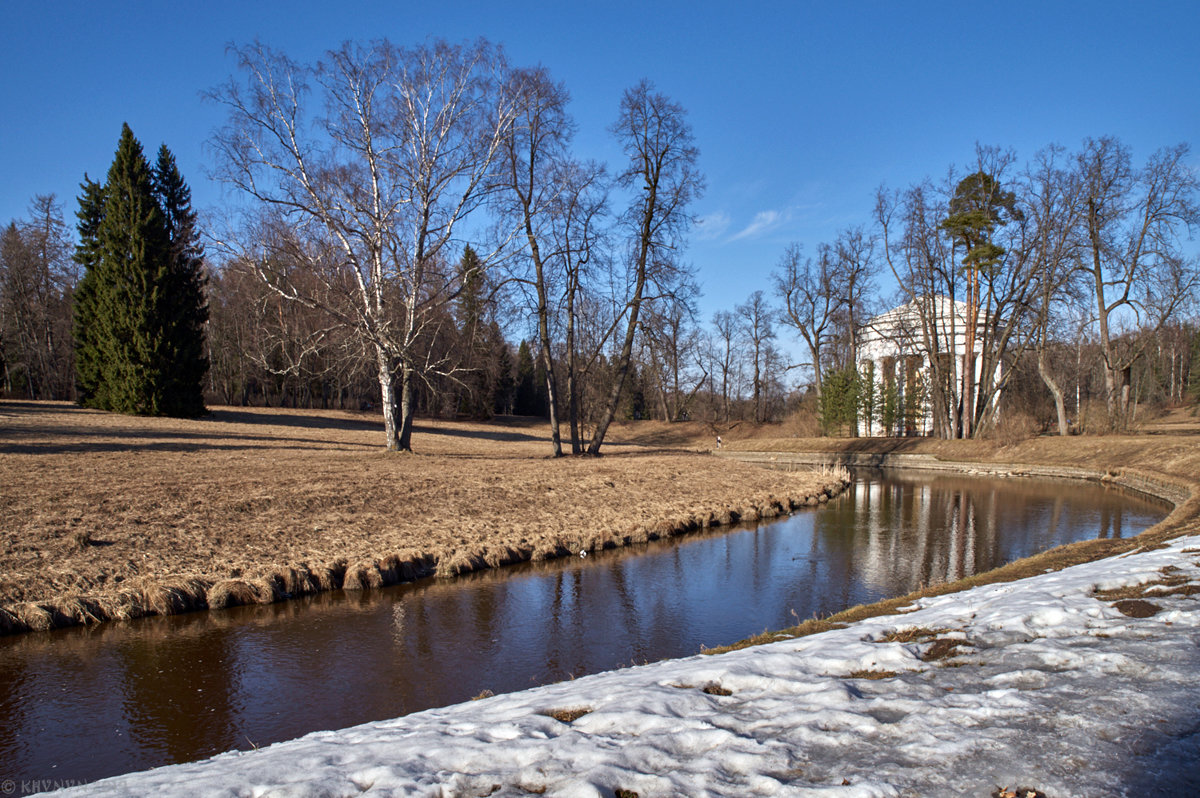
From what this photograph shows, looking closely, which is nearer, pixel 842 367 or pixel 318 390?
pixel 842 367

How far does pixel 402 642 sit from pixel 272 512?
5.37 meters

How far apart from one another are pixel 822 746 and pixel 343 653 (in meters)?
5.88

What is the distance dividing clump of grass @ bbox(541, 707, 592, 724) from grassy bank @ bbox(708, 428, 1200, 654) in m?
2.14

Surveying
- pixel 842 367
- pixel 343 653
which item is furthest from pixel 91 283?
pixel 842 367

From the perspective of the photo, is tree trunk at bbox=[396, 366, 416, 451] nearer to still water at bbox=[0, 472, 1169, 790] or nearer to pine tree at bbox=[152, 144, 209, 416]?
still water at bbox=[0, 472, 1169, 790]

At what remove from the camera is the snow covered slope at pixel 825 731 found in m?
3.27

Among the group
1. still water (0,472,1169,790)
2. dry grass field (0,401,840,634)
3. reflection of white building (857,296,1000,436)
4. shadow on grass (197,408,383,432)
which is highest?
reflection of white building (857,296,1000,436)

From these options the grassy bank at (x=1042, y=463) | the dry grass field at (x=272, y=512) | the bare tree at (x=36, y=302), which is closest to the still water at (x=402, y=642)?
the dry grass field at (x=272, y=512)

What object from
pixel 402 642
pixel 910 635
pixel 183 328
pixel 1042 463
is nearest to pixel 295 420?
pixel 183 328

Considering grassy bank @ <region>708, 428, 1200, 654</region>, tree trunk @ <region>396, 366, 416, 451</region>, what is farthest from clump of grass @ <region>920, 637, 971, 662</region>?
tree trunk @ <region>396, 366, 416, 451</region>

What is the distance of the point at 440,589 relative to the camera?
10695 millimetres

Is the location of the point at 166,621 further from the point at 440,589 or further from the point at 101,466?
the point at 101,466

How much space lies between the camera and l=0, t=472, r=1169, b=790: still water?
19.5ft

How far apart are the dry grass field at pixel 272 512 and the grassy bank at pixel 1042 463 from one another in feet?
22.6
